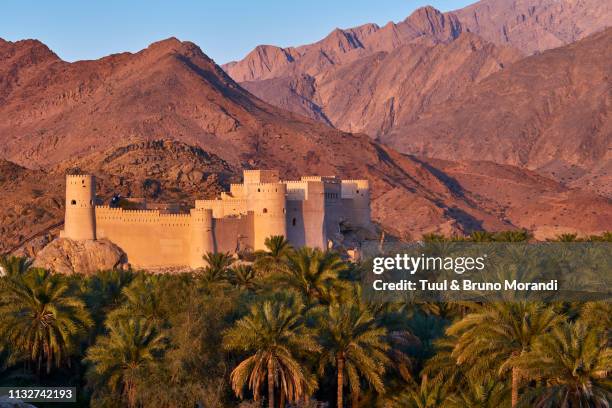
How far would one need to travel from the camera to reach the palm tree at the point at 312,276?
29.0 meters

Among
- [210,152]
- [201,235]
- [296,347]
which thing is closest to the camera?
[296,347]

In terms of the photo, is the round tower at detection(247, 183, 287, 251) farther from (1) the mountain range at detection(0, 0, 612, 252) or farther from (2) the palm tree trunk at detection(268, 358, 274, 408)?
(2) the palm tree trunk at detection(268, 358, 274, 408)

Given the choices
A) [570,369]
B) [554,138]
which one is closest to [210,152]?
[554,138]

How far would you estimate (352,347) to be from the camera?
23547 millimetres

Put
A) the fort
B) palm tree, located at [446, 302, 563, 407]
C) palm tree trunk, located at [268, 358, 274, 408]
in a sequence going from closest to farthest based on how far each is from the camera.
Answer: palm tree, located at [446, 302, 563, 407]
palm tree trunk, located at [268, 358, 274, 408]
the fort

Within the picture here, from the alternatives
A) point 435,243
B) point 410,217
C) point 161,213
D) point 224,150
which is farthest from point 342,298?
point 224,150

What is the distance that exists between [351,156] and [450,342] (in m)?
113

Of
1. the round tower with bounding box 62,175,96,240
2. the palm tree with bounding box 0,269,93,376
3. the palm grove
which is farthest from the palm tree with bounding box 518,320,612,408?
the round tower with bounding box 62,175,96,240

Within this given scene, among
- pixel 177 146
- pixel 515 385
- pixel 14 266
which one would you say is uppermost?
pixel 177 146

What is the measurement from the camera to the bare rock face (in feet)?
166

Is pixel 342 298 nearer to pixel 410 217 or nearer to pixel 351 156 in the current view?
pixel 410 217

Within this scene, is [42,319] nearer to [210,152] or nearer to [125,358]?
[125,358]

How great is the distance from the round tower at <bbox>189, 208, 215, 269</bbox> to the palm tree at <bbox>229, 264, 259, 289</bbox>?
12946 mm

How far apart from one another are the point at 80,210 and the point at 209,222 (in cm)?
754
